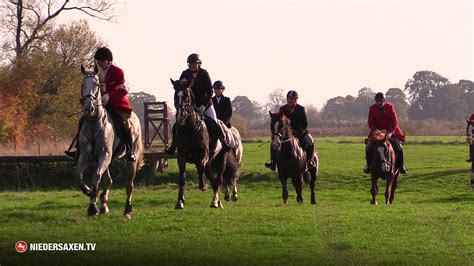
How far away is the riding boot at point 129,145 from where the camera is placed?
16656 mm

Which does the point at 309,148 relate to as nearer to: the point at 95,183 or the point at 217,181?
the point at 217,181

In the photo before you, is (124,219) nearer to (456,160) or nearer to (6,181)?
(6,181)

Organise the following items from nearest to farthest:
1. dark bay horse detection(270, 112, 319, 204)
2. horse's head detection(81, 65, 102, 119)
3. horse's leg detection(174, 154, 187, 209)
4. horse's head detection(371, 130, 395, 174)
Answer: horse's head detection(81, 65, 102, 119)
horse's leg detection(174, 154, 187, 209)
dark bay horse detection(270, 112, 319, 204)
horse's head detection(371, 130, 395, 174)

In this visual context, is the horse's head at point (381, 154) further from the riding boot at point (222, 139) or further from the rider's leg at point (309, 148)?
the riding boot at point (222, 139)

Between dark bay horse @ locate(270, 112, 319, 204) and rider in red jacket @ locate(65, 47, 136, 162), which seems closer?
rider in red jacket @ locate(65, 47, 136, 162)

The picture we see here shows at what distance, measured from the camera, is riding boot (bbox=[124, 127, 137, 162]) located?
54.6ft

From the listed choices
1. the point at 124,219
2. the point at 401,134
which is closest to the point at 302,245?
the point at 124,219

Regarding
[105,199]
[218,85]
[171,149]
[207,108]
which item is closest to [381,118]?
[218,85]

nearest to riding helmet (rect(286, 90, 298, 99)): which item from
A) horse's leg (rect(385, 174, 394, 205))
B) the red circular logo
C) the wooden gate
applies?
horse's leg (rect(385, 174, 394, 205))

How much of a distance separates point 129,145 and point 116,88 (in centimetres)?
129

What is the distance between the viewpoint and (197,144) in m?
18.2

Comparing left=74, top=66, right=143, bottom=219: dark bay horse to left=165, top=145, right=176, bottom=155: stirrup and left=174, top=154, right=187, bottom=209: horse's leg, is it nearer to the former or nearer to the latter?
left=174, top=154, right=187, bottom=209: horse's leg

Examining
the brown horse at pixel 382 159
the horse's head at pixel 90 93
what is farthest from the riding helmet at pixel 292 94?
the horse's head at pixel 90 93

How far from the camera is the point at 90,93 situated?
1479 centimetres
